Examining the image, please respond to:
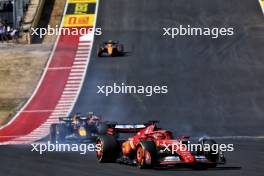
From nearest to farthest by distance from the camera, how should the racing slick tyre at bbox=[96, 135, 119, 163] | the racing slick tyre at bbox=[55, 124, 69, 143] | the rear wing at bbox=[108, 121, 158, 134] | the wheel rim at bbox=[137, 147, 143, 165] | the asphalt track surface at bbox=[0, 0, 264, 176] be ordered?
the wheel rim at bbox=[137, 147, 143, 165], the racing slick tyre at bbox=[96, 135, 119, 163], the asphalt track surface at bbox=[0, 0, 264, 176], the rear wing at bbox=[108, 121, 158, 134], the racing slick tyre at bbox=[55, 124, 69, 143]

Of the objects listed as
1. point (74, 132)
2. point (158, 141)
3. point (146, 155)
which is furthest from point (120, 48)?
point (146, 155)

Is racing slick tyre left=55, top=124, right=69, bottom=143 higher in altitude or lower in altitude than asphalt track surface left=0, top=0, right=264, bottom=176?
lower

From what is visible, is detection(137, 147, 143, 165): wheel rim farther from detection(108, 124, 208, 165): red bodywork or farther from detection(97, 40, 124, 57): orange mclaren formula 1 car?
detection(97, 40, 124, 57): orange mclaren formula 1 car

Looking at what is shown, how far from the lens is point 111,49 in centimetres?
4662

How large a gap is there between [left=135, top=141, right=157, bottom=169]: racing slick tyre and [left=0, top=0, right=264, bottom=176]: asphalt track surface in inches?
15.8

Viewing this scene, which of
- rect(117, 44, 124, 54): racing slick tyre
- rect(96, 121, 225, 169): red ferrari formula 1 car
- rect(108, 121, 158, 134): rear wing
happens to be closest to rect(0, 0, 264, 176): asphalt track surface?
rect(96, 121, 225, 169): red ferrari formula 1 car

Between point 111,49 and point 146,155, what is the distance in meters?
29.1

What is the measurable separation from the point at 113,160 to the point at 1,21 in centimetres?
3559

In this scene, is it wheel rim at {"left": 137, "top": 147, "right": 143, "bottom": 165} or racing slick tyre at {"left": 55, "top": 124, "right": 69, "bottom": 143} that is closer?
wheel rim at {"left": 137, "top": 147, "right": 143, "bottom": 165}

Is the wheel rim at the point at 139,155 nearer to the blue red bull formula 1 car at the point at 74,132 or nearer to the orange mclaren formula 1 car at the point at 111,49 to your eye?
the blue red bull formula 1 car at the point at 74,132

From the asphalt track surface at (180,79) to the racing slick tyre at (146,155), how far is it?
402 millimetres

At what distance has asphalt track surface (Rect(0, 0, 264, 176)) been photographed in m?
20.3

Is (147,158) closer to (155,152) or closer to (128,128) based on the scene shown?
(155,152)

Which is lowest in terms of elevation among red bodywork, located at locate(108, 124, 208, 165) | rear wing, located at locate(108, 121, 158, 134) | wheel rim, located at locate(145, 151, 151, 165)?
wheel rim, located at locate(145, 151, 151, 165)
